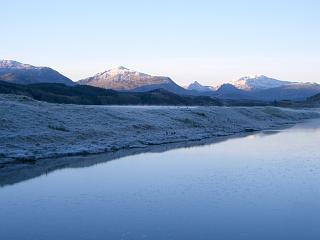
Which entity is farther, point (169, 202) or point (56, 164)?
point (56, 164)

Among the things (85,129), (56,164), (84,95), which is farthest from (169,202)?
(84,95)

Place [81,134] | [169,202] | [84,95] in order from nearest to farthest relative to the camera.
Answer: [169,202] < [81,134] < [84,95]

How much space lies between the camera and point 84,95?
467 feet

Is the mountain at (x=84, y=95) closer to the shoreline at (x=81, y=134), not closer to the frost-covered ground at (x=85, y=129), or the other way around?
the frost-covered ground at (x=85, y=129)

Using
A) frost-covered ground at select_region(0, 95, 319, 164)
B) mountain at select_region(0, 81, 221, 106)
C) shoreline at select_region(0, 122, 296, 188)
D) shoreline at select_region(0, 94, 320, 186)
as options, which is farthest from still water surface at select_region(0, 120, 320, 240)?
mountain at select_region(0, 81, 221, 106)

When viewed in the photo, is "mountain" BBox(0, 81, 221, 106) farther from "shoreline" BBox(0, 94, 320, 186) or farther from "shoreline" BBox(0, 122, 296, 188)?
"shoreline" BBox(0, 122, 296, 188)

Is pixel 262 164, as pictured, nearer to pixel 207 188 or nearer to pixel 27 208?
pixel 207 188

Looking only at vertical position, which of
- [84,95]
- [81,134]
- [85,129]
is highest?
[84,95]

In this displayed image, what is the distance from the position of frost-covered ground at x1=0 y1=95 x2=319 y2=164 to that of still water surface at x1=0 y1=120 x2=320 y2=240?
A: 23.0 feet

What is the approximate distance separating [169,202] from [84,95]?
12580cm

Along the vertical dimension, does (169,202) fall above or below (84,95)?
below

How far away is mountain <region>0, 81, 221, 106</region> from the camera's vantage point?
398ft

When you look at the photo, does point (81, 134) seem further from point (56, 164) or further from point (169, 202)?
point (169, 202)

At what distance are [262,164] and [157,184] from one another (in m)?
9.71
